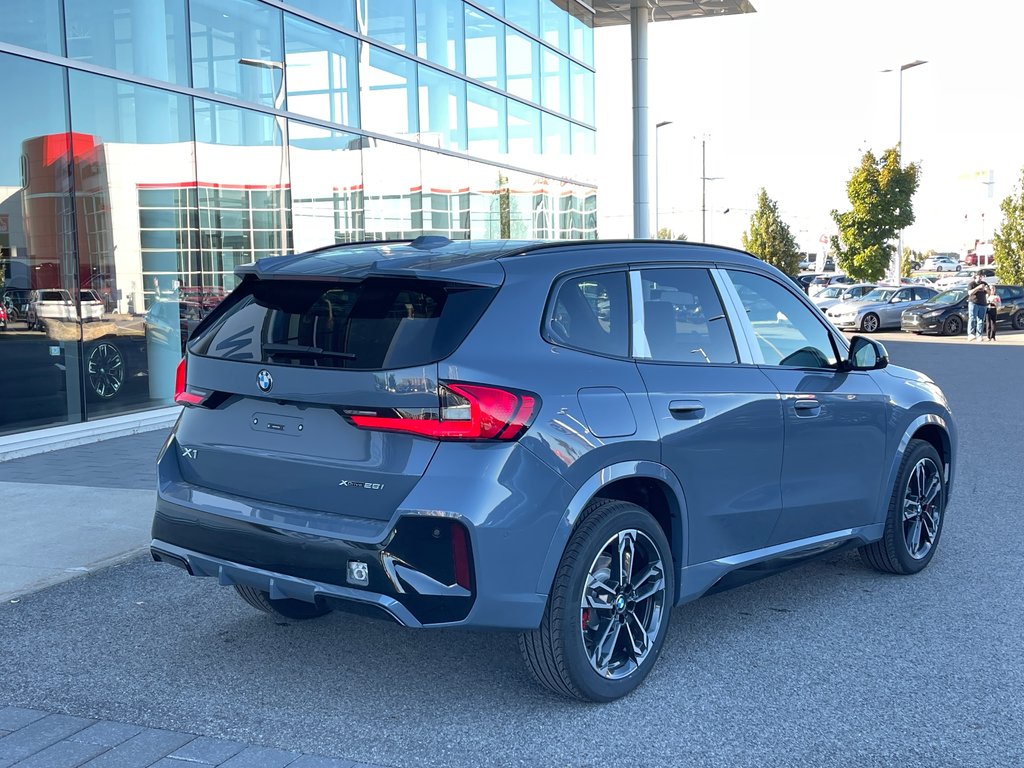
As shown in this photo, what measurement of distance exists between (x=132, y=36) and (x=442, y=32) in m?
7.47

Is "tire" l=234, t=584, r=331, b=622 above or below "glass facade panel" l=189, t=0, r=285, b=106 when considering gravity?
below

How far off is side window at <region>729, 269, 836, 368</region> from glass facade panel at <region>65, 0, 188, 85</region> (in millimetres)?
9062

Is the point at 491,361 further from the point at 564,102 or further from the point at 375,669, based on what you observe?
the point at 564,102

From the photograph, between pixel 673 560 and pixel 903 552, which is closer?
pixel 673 560

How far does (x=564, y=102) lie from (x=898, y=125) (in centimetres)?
2641

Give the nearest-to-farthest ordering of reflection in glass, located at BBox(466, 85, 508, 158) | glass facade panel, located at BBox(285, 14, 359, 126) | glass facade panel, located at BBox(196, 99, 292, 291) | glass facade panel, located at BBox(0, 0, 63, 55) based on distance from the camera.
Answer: glass facade panel, located at BBox(0, 0, 63, 55), glass facade panel, located at BBox(196, 99, 292, 291), glass facade panel, located at BBox(285, 14, 359, 126), reflection in glass, located at BBox(466, 85, 508, 158)

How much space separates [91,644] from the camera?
5.05 metres

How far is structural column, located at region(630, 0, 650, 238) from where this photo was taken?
3036 centimetres

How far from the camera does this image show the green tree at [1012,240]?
43969 mm

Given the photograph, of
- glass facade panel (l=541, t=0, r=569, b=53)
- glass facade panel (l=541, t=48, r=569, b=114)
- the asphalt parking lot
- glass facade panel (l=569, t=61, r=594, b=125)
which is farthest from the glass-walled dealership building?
the asphalt parking lot

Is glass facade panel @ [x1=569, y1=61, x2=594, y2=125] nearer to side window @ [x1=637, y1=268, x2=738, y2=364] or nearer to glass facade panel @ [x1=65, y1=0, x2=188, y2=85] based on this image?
glass facade panel @ [x1=65, y1=0, x2=188, y2=85]

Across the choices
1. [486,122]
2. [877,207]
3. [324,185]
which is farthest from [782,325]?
[877,207]

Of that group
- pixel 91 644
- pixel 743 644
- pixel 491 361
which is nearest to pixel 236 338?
pixel 491 361

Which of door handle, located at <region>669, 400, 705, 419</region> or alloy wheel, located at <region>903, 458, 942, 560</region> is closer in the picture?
door handle, located at <region>669, 400, 705, 419</region>
